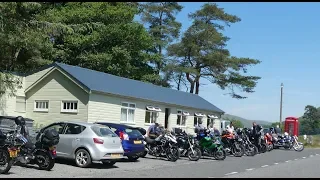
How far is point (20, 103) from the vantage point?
2819cm

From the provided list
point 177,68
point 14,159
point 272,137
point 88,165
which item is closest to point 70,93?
point 88,165

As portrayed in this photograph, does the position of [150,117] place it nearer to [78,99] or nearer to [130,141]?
[78,99]

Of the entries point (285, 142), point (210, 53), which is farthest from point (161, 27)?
point (285, 142)

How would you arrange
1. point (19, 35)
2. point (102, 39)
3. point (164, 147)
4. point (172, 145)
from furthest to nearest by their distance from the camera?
1. point (102, 39)
2. point (164, 147)
3. point (172, 145)
4. point (19, 35)

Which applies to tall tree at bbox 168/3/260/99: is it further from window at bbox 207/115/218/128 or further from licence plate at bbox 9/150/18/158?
licence plate at bbox 9/150/18/158

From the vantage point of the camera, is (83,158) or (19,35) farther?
(19,35)

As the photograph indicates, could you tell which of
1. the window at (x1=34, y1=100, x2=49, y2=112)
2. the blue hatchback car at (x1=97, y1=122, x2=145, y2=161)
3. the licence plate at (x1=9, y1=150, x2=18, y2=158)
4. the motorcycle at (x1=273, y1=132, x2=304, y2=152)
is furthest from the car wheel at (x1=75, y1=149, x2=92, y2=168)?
the motorcycle at (x1=273, y1=132, x2=304, y2=152)

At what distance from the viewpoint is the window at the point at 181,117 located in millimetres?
36300

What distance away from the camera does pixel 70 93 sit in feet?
87.4

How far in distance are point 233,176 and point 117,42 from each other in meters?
29.5

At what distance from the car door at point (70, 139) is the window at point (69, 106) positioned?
32.5 ft

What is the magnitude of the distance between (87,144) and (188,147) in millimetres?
7048

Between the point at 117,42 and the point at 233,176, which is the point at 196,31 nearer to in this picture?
the point at 117,42

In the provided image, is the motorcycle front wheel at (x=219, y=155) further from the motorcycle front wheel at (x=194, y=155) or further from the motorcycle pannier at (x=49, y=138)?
the motorcycle pannier at (x=49, y=138)
